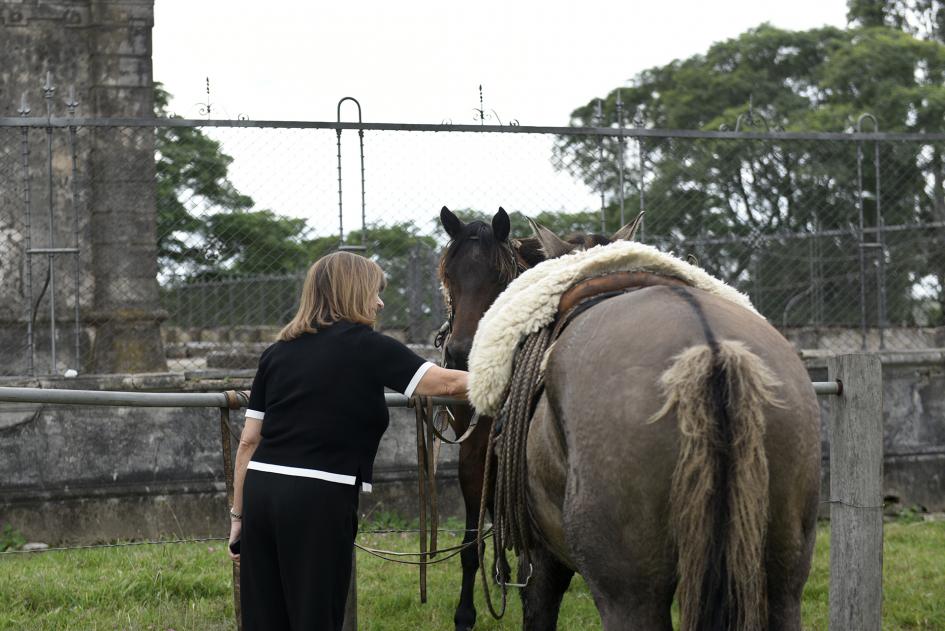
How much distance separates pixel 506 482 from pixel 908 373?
19.9 feet

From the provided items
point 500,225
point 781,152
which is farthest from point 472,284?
point 781,152

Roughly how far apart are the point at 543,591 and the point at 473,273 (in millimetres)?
1759

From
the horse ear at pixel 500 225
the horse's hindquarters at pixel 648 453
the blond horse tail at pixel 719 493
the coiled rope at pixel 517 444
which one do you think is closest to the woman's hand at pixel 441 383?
the coiled rope at pixel 517 444

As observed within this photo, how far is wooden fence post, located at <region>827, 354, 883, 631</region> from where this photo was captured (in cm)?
406

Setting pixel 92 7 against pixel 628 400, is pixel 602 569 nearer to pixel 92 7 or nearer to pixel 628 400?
pixel 628 400

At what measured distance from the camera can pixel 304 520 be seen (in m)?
3.08

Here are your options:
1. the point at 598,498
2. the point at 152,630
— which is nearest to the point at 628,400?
the point at 598,498

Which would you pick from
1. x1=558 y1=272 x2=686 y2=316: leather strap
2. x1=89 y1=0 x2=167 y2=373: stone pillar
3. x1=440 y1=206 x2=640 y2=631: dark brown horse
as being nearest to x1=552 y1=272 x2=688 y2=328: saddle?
x1=558 y1=272 x2=686 y2=316: leather strap

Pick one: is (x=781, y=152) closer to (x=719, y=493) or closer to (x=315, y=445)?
(x=315, y=445)

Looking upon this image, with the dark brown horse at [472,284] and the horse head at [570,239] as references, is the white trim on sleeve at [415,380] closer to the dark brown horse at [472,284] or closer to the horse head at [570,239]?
the horse head at [570,239]

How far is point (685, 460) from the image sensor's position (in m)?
2.41

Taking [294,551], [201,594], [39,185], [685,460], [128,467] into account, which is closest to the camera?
[685,460]

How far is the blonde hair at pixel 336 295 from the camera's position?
321 cm

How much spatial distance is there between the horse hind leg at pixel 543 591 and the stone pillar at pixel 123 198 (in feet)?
16.3
